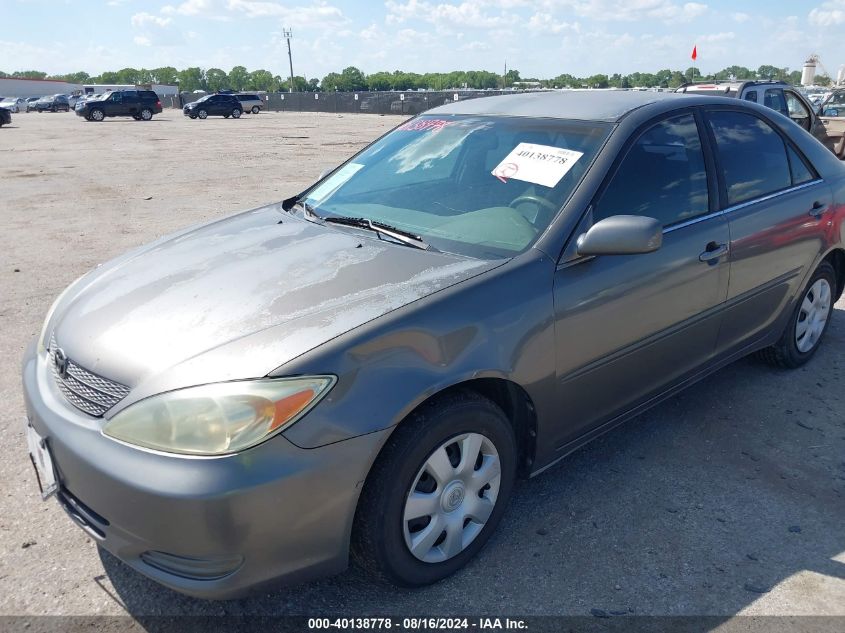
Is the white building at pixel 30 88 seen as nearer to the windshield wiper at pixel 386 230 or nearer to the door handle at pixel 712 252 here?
the windshield wiper at pixel 386 230

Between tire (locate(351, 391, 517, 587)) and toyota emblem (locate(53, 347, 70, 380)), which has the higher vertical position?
toyota emblem (locate(53, 347, 70, 380))

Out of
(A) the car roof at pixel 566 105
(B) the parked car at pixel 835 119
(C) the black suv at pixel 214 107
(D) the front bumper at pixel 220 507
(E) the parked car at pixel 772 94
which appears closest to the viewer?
(D) the front bumper at pixel 220 507

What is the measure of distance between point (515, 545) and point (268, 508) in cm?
119

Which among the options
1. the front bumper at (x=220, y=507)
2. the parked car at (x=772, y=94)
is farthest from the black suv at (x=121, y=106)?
the front bumper at (x=220, y=507)

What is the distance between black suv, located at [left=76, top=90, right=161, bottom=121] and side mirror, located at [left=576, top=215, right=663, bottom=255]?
41.7 m

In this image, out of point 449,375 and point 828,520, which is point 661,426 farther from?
point 449,375

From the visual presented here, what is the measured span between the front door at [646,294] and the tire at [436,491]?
0.40 metres

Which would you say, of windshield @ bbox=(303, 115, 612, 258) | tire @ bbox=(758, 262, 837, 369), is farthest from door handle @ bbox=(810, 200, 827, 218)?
windshield @ bbox=(303, 115, 612, 258)

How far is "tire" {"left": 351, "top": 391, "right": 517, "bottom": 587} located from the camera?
2215 mm

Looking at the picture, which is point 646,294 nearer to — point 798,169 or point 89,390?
point 798,169

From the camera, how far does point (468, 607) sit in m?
2.42

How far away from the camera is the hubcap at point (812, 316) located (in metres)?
4.31

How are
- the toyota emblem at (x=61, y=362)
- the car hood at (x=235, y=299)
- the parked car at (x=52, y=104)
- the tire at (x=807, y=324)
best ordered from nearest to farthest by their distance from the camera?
the car hood at (x=235, y=299) → the toyota emblem at (x=61, y=362) → the tire at (x=807, y=324) → the parked car at (x=52, y=104)

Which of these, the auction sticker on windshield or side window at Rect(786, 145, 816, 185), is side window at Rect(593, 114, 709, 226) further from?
side window at Rect(786, 145, 816, 185)
